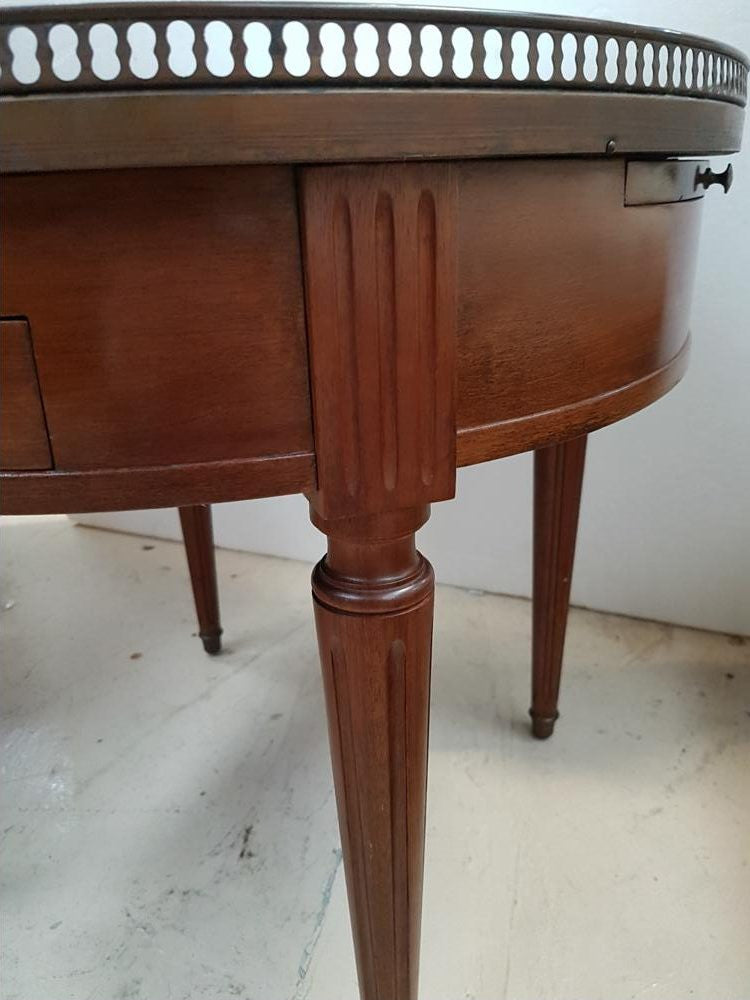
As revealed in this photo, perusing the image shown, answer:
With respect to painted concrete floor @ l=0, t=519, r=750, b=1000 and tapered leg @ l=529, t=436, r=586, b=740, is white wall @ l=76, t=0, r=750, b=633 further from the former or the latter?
tapered leg @ l=529, t=436, r=586, b=740

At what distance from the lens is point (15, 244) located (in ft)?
0.92

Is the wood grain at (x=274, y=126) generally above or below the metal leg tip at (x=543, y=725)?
above

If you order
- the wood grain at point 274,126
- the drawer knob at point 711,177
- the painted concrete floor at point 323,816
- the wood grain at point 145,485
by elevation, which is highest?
the wood grain at point 274,126

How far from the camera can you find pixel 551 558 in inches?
30.8

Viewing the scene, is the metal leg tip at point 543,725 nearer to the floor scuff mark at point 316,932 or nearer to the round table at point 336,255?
the floor scuff mark at point 316,932

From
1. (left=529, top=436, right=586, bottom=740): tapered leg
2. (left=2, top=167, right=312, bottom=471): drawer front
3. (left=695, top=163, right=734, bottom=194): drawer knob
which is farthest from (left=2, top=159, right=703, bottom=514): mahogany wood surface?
(left=529, top=436, right=586, bottom=740): tapered leg

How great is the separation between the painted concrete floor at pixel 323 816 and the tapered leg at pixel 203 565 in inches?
2.0

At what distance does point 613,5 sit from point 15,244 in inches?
30.6

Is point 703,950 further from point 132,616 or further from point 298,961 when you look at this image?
point 132,616

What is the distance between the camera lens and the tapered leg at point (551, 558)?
0.75 metres

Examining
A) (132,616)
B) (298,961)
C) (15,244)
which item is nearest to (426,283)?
(15,244)

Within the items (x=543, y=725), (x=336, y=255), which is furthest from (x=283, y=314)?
(x=543, y=725)

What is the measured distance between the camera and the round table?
0.26m

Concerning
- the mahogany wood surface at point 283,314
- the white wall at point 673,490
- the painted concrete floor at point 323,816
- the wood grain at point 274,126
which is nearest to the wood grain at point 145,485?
the mahogany wood surface at point 283,314
